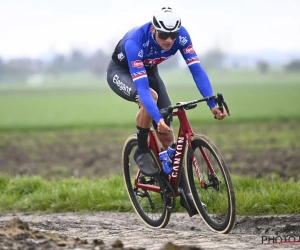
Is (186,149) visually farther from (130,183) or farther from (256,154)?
(256,154)

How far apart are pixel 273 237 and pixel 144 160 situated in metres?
1.98

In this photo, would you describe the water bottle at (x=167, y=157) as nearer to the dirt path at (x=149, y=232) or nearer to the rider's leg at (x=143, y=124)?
the rider's leg at (x=143, y=124)

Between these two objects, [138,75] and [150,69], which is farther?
[150,69]

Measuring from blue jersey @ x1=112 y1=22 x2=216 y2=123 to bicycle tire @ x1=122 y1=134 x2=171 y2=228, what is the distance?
107cm

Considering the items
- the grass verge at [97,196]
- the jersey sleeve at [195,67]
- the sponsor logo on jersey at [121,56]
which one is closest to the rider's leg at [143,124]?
the jersey sleeve at [195,67]

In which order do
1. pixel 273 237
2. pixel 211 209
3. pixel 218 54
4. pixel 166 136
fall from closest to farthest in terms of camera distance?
pixel 273 237 → pixel 211 209 → pixel 166 136 → pixel 218 54

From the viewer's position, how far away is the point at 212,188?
757cm

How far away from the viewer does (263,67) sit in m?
160

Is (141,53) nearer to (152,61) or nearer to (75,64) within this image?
(152,61)

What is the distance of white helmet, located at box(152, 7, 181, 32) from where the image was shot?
7.61 metres

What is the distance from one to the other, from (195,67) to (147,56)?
0.59 meters

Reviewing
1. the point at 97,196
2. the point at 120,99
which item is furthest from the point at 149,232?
the point at 120,99

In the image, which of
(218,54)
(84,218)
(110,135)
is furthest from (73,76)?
(84,218)
